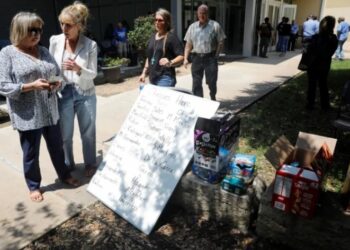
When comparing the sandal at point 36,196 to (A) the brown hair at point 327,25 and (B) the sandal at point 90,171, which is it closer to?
(B) the sandal at point 90,171

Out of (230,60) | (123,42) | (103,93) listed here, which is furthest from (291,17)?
(103,93)

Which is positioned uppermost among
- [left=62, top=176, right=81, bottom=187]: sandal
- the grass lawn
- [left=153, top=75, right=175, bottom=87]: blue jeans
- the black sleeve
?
the black sleeve

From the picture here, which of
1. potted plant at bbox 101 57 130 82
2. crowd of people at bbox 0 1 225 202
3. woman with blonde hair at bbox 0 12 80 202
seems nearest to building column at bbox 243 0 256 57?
potted plant at bbox 101 57 130 82

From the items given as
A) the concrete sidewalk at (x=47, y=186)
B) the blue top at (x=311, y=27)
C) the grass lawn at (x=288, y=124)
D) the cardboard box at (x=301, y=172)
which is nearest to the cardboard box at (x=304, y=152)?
the cardboard box at (x=301, y=172)

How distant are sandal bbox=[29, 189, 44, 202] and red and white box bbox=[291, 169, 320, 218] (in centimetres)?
239

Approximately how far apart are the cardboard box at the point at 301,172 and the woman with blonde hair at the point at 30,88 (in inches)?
81.8

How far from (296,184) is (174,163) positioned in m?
1.08

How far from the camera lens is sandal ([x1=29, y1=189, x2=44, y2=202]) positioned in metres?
3.23

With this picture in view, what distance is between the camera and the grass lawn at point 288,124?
4.04 m

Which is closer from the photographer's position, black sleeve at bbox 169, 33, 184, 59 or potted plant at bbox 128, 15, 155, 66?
black sleeve at bbox 169, 33, 184, 59

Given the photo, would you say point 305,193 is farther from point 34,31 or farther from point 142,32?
point 142,32

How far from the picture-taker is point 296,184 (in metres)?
2.43

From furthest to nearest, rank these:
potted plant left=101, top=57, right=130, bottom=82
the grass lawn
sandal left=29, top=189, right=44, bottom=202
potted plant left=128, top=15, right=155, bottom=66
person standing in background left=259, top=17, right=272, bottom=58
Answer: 1. person standing in background left=259, top=17, right=272, bottom=58
2. potted plant left=128, top=15, right=155, bottom=66
3. potted plant left=101, top=57, right=130, bottom=82
4. the grass lawn
5. sandal left=29, top=189, right=44, bottom=202

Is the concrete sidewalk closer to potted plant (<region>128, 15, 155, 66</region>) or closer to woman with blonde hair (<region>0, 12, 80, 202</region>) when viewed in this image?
woman with blonde hair (<region>0, 12, 80, 202</region>)
